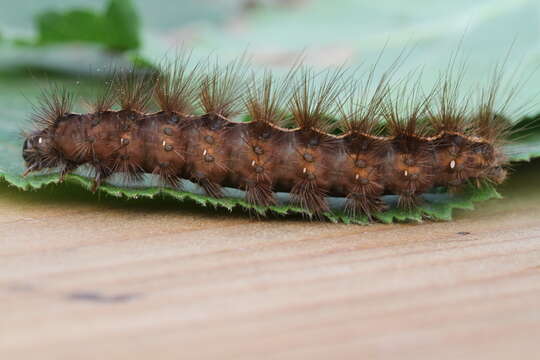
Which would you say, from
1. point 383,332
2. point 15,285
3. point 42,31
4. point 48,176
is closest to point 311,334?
point 383,332

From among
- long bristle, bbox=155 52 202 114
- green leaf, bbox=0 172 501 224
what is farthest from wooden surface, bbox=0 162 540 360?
long bristle, bbox=155 52 202 114

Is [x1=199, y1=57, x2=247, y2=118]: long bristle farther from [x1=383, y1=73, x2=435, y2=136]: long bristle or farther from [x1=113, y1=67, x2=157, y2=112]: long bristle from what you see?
[x1=383, y1=73, x2=435, y2=136]: long bristle

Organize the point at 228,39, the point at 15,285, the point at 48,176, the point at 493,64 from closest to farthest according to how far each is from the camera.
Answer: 1. the point at 15,285
2. the point at 48,176
3. the point at 493,64
4. the point at 228,39

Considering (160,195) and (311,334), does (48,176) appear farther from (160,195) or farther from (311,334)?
(311,334)

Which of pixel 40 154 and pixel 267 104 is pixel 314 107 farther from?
pixel 40 154

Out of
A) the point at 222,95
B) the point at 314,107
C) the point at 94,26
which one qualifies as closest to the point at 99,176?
the point at 222,95

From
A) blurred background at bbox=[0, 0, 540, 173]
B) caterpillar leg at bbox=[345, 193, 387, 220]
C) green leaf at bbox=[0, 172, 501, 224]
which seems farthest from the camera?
blurred background at bbox=[0, 0, 540, 173]

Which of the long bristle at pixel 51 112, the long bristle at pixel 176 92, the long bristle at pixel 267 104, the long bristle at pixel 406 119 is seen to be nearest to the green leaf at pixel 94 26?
Answer: the long bristle at pixel 51 112
